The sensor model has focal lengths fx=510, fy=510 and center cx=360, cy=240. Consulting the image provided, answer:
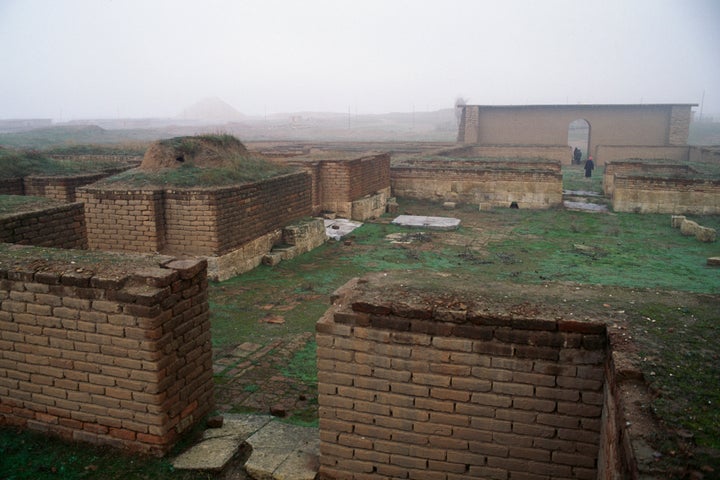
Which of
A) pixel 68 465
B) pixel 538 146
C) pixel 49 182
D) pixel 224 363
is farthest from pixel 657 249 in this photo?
pixel 538 146

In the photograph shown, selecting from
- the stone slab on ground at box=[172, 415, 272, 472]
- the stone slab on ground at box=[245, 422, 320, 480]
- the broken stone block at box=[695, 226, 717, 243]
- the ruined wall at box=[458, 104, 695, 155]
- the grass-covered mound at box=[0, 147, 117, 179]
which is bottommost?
the stone slab on ground at box=[172, 415, 272, 472]

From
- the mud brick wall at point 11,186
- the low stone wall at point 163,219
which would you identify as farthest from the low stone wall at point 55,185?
the low stone wall at point 163,219

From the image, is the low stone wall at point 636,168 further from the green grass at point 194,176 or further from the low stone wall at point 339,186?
the green grass at point 194,176

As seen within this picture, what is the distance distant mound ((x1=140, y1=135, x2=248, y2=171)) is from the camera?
965 cm

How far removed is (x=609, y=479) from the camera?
242 centimetres

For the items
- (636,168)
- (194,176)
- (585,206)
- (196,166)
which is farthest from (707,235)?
(196,166)

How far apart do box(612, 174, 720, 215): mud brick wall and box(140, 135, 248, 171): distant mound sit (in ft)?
36.3

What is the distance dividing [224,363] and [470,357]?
3272 millimetres

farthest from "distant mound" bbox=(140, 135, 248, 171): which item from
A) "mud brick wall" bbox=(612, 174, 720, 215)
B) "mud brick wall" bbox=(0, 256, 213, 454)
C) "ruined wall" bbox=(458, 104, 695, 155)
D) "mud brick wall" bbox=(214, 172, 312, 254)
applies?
"ruined wall" bbox=(458, 104, 695, 155)

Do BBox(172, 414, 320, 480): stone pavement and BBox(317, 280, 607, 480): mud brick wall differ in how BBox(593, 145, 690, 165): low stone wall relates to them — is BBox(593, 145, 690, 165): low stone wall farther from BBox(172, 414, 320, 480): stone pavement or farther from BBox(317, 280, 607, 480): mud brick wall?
BBox(172, 414, 320, 480): stone pavement

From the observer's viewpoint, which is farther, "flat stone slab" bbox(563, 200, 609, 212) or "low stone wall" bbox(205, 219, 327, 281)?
"flat stone slab" bbox(563, 200, 609, 212)

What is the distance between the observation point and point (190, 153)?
1002cm

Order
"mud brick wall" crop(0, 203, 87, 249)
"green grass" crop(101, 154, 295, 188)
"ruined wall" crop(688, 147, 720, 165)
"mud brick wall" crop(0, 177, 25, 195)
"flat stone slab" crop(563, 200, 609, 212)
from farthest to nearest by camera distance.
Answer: "ruined wall" crop(688, 147, 720, 165) → "flat stone slab" crop(563, 200, 609, 212) → "mud brick wall" crop(0, 177, 25, 195) → "green grass" crop(101, 154, 295, 188) → "mud brick wall" crop(0, 203, 87, 249)

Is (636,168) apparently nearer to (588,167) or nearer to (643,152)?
(588,167)
